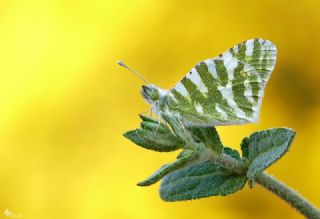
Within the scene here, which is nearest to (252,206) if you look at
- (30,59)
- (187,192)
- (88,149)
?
(88,149)

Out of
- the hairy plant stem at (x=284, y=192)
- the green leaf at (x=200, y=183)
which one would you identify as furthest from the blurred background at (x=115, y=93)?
the hairy plant stem at (x=284, y=192)

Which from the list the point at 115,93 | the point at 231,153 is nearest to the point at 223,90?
the point at 231,153

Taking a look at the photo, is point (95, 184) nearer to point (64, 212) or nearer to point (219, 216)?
point (64, 212)

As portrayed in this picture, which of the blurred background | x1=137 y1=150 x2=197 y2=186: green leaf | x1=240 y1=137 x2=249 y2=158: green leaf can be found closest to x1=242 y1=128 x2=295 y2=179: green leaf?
x1=240 y1=137 x2=249 y2=158: green leaf

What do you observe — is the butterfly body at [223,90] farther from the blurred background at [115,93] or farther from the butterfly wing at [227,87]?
the blurred background at [115,93]

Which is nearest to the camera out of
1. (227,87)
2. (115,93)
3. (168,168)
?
(168,168)

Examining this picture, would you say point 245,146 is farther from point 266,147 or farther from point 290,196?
point 290,196
